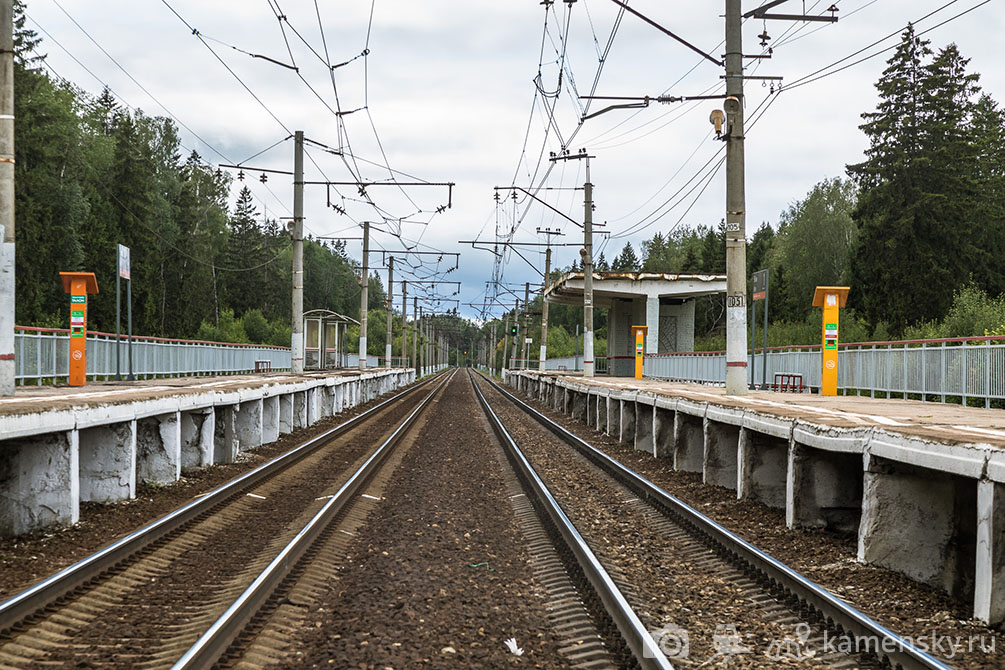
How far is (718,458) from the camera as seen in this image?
11820 millimetres

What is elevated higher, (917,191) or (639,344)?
(917,191)

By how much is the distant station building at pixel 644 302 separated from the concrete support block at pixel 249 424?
27.2 m

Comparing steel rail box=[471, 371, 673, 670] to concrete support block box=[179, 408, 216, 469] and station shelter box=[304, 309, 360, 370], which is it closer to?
concrete support block box=[179, 408, 216, 469]

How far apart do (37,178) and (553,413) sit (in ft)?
102

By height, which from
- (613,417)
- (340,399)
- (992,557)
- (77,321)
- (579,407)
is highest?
(77,321)

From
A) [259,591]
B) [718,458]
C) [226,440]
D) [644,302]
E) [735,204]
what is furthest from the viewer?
[644,302]

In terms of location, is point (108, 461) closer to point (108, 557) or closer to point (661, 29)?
point (108, 557)

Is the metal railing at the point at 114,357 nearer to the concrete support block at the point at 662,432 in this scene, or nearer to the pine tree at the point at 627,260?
the concrete support block at the point at 662,432

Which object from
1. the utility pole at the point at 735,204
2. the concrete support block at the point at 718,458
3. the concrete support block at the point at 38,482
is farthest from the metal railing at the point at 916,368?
the concrete support block at the point at 38,482

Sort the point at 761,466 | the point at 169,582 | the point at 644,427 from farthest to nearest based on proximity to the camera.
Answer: the point at 644,427 < the point at 761,466 < the point at 169,582

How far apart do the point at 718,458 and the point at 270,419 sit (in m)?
9.83

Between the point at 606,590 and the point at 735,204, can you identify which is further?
the point at 735,204

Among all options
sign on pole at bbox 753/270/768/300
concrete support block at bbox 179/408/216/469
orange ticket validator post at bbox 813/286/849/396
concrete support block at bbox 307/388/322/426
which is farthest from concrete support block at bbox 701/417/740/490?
concrete support block at bbox 307/388/322/426

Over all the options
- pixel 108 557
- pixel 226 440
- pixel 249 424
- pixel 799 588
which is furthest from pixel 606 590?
pixel 249 424
